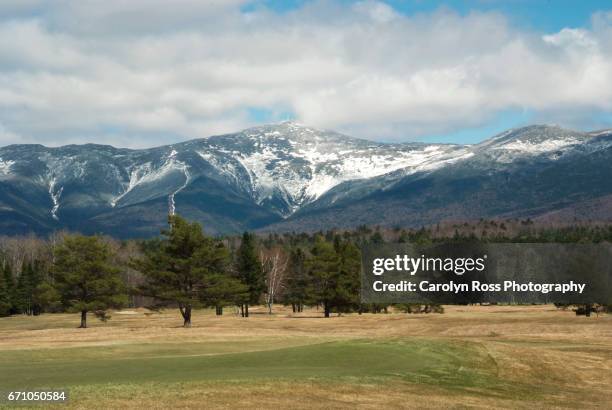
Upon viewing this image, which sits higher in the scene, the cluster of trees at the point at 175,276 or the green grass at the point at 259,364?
the cluster of trees at the point at 175,276

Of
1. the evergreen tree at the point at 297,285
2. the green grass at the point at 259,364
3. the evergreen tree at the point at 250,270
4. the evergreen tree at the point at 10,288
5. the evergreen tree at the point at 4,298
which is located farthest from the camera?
the evergreen tree at the point at 10,288

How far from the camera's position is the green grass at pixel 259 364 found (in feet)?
117

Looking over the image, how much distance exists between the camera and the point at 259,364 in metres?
41.2

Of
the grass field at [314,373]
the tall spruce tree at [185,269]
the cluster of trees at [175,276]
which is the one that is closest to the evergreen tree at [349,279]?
the cluster of trees at [175,276]

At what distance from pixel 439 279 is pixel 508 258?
900cm

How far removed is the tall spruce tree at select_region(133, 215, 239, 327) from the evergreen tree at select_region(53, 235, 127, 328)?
7.99 metres

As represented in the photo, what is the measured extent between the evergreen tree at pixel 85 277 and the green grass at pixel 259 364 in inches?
1584

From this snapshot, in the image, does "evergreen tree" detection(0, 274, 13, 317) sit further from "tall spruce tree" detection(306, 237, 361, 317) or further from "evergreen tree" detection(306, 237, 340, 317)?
"evergreen tree" detection(306, 237, 340, 317)

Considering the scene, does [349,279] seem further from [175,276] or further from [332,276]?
[175,276]

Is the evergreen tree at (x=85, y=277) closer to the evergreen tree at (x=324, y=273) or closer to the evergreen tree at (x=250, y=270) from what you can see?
the evergreen tree at (x=324, y=273)

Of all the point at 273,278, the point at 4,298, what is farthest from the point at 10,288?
the point at 273,278

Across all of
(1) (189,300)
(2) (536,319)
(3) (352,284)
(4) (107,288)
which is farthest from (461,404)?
(3) (352,284)

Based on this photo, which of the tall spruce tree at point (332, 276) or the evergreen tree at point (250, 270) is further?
the evergreen tree at point (250, 270)

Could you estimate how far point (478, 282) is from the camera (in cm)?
9031
